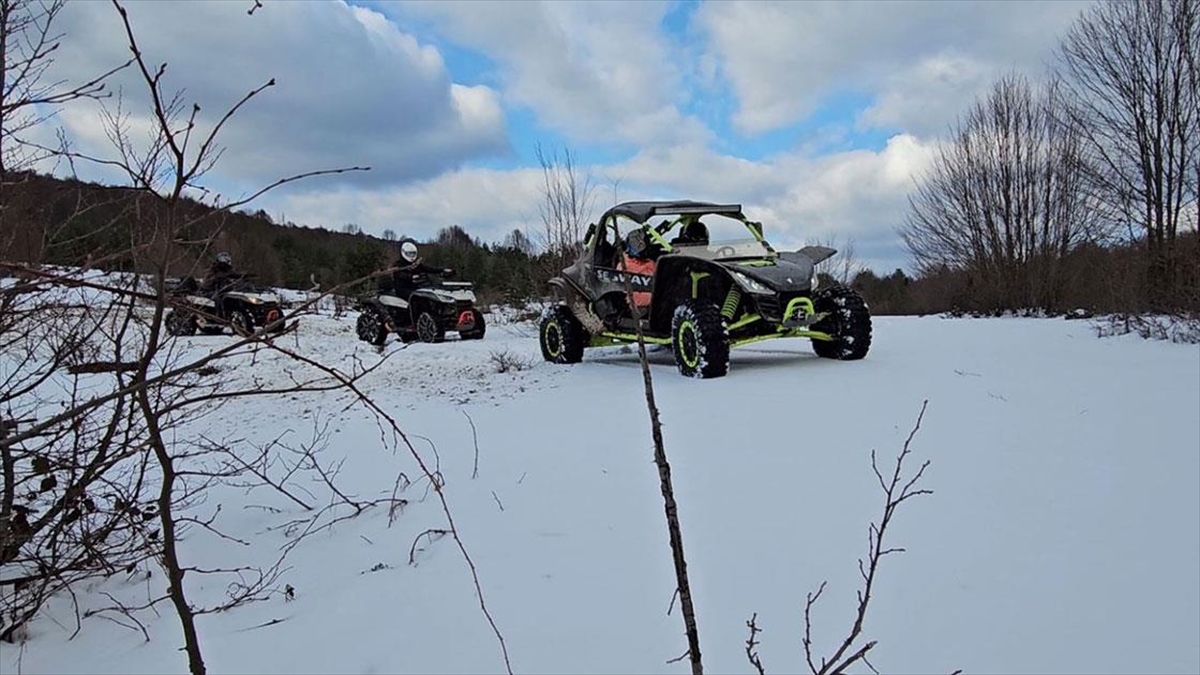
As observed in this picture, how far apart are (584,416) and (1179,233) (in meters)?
11.2

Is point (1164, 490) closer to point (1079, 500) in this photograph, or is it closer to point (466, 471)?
point (1079, 500)

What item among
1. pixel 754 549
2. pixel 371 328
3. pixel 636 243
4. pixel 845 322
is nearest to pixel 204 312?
pixel 754 549

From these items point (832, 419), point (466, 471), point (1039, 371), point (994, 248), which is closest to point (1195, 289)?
point (1039, 371)

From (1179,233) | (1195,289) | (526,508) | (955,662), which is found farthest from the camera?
(1179,233)

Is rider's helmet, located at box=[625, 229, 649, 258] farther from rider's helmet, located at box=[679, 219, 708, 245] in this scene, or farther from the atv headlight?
the atv headlight

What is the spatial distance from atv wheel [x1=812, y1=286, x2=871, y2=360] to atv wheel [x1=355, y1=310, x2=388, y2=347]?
7.28 meters

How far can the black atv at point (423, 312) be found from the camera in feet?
36.3

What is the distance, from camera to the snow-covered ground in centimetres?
190

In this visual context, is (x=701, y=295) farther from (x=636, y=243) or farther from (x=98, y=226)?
(x=98, y=226)

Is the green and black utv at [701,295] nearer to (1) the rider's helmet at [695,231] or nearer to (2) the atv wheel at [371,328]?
(1) the rider's helmet at [695,231]

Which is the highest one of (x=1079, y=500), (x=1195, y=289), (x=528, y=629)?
(x=1195, y=289)

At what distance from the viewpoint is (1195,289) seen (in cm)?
746

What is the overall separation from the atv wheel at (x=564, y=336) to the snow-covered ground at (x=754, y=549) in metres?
3.10

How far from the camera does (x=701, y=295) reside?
6.65 metres
